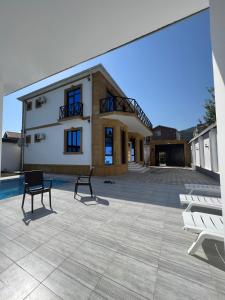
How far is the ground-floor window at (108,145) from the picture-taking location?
941 centimetres

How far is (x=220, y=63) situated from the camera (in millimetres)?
1184

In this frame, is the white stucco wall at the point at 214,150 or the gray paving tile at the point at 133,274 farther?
the white stucco wall at the point at 214,150

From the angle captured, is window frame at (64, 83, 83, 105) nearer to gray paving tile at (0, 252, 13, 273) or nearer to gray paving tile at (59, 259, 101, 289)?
gray paving tile at (0, 252, 13, 273)

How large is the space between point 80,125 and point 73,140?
1227 mm

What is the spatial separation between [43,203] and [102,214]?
5.98ft

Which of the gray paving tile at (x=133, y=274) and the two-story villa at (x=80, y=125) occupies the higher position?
the two-story villa at (x=80, y=125)

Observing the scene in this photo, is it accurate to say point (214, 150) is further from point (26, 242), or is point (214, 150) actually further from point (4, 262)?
A: point (4, 262)

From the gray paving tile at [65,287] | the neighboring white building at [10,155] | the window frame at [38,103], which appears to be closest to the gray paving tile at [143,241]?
the gray paving tile at [65,287]

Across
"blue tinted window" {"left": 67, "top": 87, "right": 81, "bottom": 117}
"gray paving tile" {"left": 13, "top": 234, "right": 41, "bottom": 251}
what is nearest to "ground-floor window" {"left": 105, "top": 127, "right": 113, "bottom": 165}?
"blue tinted window" {"left": 67, "top": 87, "right": 81, "bottom": 117}

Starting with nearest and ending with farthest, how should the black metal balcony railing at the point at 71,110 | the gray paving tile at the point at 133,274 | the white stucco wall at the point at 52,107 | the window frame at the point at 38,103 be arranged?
the gray paving tile at the point at 133,274 < the white stucco wall at the point at 52,107 < the black metal balcony railing at the point at 71,110 < the window frame at the point at 38,103

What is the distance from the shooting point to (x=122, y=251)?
77.1 inches

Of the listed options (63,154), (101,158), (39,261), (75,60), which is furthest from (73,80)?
(39,261)

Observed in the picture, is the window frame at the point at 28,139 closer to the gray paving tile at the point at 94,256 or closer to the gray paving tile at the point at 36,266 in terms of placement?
the gray paving tile at the point at 36,266

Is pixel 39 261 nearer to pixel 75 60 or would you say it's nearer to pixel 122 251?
pixel 122 251
